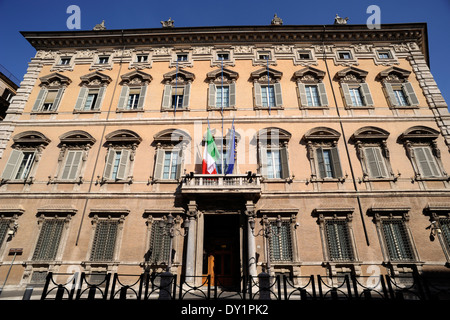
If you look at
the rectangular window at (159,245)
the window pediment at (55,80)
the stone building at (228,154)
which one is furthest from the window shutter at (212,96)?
the window pediment at (55,80)

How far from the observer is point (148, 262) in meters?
12.0

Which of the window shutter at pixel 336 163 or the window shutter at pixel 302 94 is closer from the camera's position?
the window shutter at pixel 336 163

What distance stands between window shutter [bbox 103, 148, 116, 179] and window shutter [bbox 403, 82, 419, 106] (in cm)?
1861

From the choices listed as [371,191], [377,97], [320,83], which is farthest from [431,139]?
[320,83]

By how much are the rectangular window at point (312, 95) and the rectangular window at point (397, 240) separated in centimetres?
799

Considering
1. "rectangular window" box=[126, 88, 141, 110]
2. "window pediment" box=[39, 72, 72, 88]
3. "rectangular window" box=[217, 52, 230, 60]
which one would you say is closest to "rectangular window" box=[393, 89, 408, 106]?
"rectangular window" box=[217, 52, 230, 60]

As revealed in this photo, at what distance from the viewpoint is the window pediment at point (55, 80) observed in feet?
56.2

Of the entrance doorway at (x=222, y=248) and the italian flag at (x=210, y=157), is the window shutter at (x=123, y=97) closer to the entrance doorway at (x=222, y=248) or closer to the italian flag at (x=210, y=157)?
the italian flag at (x=210, y=157)

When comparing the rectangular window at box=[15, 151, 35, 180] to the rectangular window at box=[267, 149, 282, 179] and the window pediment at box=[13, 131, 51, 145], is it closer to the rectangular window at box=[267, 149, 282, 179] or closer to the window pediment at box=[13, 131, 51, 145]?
the window pediment at box=[13, 131, 51, 145]

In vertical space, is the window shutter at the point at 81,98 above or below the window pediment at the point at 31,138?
above

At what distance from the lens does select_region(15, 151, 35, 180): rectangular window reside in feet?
46.4

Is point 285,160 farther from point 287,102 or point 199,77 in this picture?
point 199,77

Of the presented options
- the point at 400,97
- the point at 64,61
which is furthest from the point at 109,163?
the point at 400,97

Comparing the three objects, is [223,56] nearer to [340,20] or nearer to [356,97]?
[356,97]
